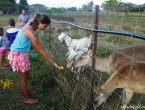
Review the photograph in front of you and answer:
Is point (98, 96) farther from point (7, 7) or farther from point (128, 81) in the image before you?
point (7, 7)

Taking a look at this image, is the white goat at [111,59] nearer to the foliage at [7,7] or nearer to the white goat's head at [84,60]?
the white goat's head at [84,60]

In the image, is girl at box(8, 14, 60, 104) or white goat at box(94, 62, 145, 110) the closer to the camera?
girl at box(8, 14, 60, 104)

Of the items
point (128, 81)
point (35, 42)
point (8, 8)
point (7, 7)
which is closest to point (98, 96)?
point (128, 81)

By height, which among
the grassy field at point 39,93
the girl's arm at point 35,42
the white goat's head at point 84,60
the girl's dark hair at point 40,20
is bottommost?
the grassy field at point 39,93

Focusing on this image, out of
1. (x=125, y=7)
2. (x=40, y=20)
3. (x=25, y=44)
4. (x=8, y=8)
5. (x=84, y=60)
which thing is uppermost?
(x=8, y=8)

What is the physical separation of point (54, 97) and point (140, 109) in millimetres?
1937

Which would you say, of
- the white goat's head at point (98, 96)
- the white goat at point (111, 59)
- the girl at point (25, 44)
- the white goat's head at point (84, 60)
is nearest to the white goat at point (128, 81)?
the white goat's head at point (98, 96)

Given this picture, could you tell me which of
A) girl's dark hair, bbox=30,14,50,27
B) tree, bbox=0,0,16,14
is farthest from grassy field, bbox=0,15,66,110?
tree, bbox=0,0,16,14

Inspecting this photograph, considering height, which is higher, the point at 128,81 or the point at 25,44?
the point at 25,44

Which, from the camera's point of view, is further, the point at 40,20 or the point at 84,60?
the point at 84,60

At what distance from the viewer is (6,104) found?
13.0 feet

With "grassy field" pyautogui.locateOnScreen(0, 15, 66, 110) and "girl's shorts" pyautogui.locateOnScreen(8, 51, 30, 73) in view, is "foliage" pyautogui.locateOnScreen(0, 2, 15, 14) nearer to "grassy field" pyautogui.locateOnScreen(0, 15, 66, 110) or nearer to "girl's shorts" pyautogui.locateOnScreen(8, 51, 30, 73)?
"grassy field" pyautogui.locateOnScreen(0, 15, 66, 110)

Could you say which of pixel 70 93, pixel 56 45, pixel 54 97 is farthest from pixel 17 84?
pixel 56 45

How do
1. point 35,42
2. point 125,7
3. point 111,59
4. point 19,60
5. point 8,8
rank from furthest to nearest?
point 8,8 → point 111,59 → point 19,60 → point 125,7 → point 35,42
